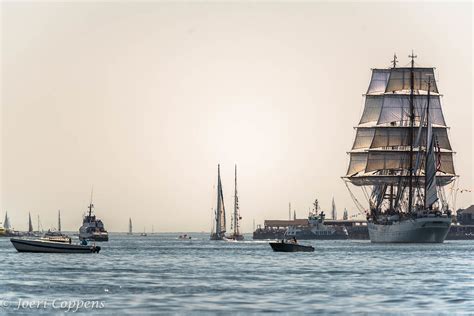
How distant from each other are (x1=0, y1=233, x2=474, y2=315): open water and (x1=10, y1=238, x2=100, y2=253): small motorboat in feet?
78.7

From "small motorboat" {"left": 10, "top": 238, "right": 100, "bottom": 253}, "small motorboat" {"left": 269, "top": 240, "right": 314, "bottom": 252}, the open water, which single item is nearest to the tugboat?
"small motorboat" {"left": 269, "top": 240, "right": 314, "bottom": 252}

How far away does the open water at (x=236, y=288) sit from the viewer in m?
63.5

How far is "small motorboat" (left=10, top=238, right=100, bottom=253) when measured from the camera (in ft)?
456

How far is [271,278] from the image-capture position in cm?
8769

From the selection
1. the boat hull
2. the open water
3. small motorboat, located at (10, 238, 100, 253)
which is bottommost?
the open water

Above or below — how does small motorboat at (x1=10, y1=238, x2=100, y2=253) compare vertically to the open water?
above

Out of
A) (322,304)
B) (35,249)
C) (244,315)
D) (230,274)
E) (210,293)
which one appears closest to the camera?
(244,315)

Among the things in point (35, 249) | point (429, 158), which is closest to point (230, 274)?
point (35, 249)

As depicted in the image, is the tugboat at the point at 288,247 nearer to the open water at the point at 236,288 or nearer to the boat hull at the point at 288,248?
the boat hull at the point at 288,248

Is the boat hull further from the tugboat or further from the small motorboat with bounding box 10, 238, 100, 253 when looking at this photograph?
the small motorboat with bounding box 10, 238, 100, 253

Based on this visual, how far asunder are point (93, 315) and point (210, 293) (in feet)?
48.0

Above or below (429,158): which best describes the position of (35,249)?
below

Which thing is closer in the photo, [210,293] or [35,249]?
[210,293]

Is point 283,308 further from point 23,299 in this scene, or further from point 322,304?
point 23,299
